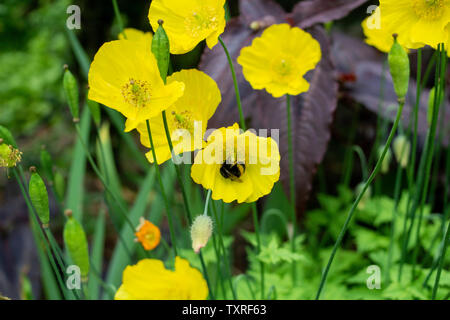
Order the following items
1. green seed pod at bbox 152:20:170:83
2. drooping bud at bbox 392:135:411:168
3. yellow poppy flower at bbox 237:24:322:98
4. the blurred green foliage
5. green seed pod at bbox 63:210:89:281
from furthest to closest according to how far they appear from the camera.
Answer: the blurred green foliage
drooping bud at bbox 392:135:411:168
yellow poppy flower at bbox 237:24:322:98
green seed pod at bbox 63:210:89:281
green seed pod at bbox 152:20:170:83

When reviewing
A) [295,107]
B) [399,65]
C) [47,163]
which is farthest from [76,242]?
[295,107]

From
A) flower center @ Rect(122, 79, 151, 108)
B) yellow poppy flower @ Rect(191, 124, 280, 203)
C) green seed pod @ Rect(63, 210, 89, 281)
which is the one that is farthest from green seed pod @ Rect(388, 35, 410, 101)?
green seed pod @ Rect(63, 210, 89, 281)

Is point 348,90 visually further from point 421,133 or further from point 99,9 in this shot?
point 99,9

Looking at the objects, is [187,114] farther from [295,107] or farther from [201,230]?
[295,107]

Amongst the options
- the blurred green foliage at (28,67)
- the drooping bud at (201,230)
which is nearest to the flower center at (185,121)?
the drooping bud at (201,230)

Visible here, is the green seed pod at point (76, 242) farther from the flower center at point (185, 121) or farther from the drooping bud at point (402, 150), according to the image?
the drooping bud at point (402, 150)

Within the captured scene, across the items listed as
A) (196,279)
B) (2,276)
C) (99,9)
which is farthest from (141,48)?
(99,9)

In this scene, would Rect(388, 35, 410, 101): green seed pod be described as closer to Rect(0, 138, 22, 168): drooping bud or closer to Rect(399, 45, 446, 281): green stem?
Rect(399, 45, 446, 281): green stem

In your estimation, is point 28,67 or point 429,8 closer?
point 429,8
